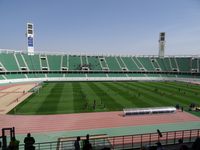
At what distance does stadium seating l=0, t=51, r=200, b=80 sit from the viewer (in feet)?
219

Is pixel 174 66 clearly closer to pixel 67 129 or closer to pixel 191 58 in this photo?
pixel 191 58

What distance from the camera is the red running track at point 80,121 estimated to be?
20375 mm

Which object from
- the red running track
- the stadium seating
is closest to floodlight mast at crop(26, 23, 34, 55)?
the stadium seating

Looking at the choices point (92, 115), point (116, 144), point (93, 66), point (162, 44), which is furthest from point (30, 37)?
point (116, 144)

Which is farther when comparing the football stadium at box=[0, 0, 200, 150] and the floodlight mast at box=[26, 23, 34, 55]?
the floodlight mast at box=[26, 23, 34, 55]

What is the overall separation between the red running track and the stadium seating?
43.3 m

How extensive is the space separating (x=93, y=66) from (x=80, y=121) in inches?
2259

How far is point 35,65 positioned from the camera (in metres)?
70.9

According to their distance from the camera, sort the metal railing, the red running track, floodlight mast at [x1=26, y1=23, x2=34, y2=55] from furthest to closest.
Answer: floodlight mast at [x1=26, y1=23, x2=34, y2=55], the red running track, the metal railing

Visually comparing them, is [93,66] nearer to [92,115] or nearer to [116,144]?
[92,115]

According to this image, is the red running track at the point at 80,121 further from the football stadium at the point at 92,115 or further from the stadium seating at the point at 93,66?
the stadium seating at the point at 93,66

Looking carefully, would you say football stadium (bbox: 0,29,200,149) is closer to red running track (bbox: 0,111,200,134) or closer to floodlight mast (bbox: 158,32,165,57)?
red running track (bbox: 0,111,200,134)

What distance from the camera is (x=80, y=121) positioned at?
22375 mm

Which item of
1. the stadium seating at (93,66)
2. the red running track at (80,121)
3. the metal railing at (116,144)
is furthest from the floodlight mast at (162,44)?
the metal railing at (116,144)
